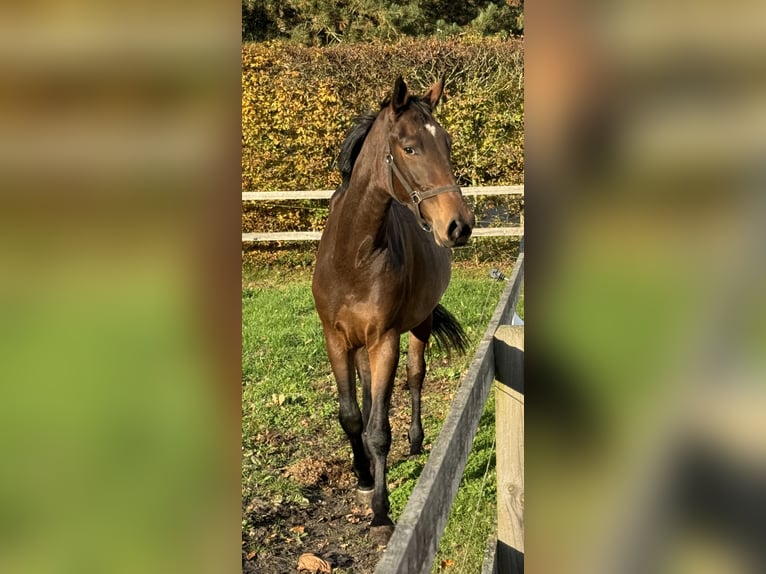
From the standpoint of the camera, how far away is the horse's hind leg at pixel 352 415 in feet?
12.5

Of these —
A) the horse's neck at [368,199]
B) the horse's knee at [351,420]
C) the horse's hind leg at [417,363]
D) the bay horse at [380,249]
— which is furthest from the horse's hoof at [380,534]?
the horse's neck at [368,199]

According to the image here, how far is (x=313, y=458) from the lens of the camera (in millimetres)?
4363

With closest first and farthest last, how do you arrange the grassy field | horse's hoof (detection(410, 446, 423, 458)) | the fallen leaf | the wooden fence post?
the wooden fence post
the fallen leaf
the grassy field
horse's hoof (detection(410, 446, 423, 458))

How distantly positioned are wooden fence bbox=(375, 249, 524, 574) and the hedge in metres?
7.42

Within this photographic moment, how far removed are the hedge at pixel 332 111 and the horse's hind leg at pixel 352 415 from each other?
22.4ft

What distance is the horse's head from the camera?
10.2 ft

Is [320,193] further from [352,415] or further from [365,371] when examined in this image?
[352,415]

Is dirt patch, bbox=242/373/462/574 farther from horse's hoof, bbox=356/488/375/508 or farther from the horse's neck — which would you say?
the horse's neck

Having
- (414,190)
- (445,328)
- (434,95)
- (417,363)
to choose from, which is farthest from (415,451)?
(434,95)

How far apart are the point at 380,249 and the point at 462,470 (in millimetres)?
1939
